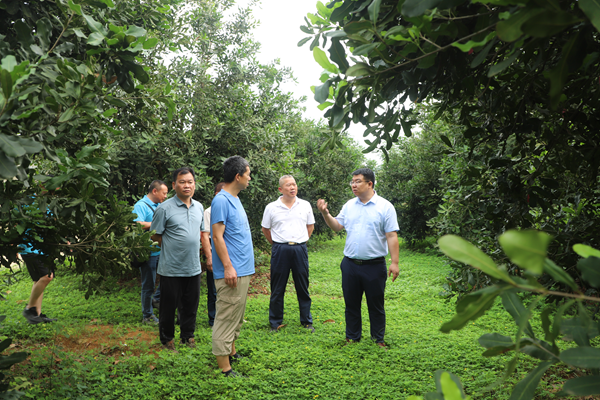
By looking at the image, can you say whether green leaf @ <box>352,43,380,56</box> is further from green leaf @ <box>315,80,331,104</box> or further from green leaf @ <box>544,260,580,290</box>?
green leaf @ <box>544,260,580,290</box>

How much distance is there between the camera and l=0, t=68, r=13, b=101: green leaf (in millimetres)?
1422

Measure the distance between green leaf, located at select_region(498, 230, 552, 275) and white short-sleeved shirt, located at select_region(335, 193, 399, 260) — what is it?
14.6 ft

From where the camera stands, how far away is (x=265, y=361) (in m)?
4.73

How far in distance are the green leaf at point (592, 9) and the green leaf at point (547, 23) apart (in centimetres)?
3

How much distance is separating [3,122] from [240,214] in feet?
9.48

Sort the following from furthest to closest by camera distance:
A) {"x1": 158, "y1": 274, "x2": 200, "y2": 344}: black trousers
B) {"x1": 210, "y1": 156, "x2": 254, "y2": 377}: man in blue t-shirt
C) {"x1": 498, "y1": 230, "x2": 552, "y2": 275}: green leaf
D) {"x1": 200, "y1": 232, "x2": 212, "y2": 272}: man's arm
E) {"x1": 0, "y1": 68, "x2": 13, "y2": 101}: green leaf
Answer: {"x1": 200, "y1": 232, "x2": 212, "y2": 272}: man's arm, {"x1": 158, "y1": 274, "x2": 200, "y2": 344}: black trousers, {"x1": 210, "y1": 156, "x2": 254, "y2": 377}: man in blue t-shirt, {"x1": 0, "y1": 68, "x2": 13, "y2": 101}: green leaf, {"x1": 498, "y1": 230, "x2": 552, "y2": 275}: green leaf

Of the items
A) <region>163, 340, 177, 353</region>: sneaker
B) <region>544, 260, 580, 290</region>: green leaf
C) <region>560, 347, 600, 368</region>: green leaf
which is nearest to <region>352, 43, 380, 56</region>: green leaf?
<region>544, 260, 580, 290</region>: green leaf

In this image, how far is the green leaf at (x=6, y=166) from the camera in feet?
5.06

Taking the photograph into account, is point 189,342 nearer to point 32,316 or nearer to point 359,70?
point 32,316

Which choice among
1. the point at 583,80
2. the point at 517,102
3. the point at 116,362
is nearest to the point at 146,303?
the point at 116,362

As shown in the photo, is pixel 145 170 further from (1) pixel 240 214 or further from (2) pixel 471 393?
(2) pixel 471 393

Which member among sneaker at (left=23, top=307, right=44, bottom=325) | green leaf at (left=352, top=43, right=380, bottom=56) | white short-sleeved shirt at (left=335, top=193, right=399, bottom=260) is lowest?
sneaker at (left=23, top=307, right=44, bottom=325)

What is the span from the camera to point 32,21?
2.56 meters

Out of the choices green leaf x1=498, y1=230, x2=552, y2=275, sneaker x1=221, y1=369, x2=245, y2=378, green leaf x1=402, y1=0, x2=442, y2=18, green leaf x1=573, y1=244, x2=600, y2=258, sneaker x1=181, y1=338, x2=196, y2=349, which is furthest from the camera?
sneaker x1=181, y1=338, x2=196, y2=349
